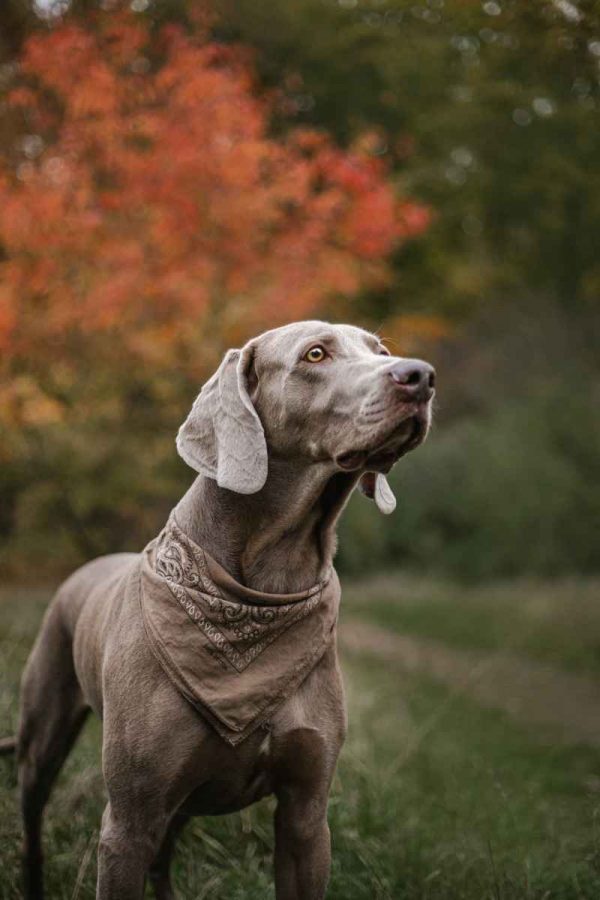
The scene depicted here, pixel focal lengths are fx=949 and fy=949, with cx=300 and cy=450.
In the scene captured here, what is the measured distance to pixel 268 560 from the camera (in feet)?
9.33

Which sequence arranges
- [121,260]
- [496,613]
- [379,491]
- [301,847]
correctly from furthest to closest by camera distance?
[496,613]
[121,260]
[379,491]
[301,847]

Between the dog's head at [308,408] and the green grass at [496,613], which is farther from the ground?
the dog's head at [308,408]

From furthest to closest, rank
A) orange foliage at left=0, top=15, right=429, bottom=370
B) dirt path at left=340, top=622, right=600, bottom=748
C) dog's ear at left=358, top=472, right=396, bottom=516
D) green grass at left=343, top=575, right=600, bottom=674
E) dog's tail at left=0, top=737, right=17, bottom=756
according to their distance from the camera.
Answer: green grass at left=343, top=575, right=600, bottom=674 < orange foliage at left=0, top=15, right=429, bottom=370 < dirt path at left=340, top=622, right=600, bottom=748 < dog's tail at left=0, top=737, right=17, bottom=756 < dog's ear at left=358, top=472, right=396, bottom=516

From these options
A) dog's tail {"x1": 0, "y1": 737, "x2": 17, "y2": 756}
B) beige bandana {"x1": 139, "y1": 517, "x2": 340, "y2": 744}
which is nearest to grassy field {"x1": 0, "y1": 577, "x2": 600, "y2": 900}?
dog's tail {"x1": 0, "y1": 737, "x2": 17, "y2": 756}

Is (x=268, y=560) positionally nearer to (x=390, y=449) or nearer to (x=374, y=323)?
(x=390, y=449)

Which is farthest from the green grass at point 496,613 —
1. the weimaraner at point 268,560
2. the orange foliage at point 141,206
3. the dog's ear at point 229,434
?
the dog's ear at point 229,434

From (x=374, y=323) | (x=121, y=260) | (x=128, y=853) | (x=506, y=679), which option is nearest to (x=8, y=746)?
(x=128, y=853)

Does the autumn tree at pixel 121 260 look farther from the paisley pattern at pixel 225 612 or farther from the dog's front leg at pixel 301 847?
the dog's front leg at pixel 301 847

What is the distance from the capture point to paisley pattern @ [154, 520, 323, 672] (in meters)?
2.74

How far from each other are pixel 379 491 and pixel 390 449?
0.41m

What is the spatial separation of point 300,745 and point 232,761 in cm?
20

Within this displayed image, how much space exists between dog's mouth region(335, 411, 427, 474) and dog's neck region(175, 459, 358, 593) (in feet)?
0.41

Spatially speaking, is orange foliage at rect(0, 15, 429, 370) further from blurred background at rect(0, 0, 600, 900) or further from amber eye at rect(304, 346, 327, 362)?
amber eye at rect(304, 346, 327, 362)

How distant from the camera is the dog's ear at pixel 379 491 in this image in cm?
300
